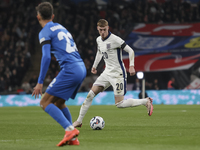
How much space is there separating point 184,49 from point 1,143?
1858 cm

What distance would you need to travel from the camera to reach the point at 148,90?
19.0m

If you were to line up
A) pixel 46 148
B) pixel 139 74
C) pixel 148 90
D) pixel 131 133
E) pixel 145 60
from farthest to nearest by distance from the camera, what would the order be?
1. pixel 145 60
2. pixel 148 90
3. pixel 139 74
4. pixel 131 133
5. pixel 46 148

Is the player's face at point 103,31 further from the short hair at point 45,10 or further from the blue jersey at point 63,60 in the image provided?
the short hair at point 45,10

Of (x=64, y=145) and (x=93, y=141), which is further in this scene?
(x=93, y=141)

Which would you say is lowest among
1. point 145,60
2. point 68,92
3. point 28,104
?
point 28,104

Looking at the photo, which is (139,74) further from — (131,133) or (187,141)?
(187,141)

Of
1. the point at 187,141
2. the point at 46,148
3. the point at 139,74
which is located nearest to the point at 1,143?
the point at 46,148

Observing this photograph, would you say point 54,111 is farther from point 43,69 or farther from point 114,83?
point 114,83

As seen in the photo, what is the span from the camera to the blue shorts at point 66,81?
213 inches

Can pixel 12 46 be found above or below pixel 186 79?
above

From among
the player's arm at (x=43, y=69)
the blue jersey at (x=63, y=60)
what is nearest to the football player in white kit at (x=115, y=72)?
the blue jersey at (x=63, y=60)

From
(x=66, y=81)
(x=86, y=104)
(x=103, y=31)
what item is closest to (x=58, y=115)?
(x=66, y=81)

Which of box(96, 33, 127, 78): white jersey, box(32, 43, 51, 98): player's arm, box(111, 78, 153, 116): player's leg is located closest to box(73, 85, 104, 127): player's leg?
box(111, 78, 153, 116): player's leg

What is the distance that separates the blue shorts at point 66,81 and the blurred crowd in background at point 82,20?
15988 mm
